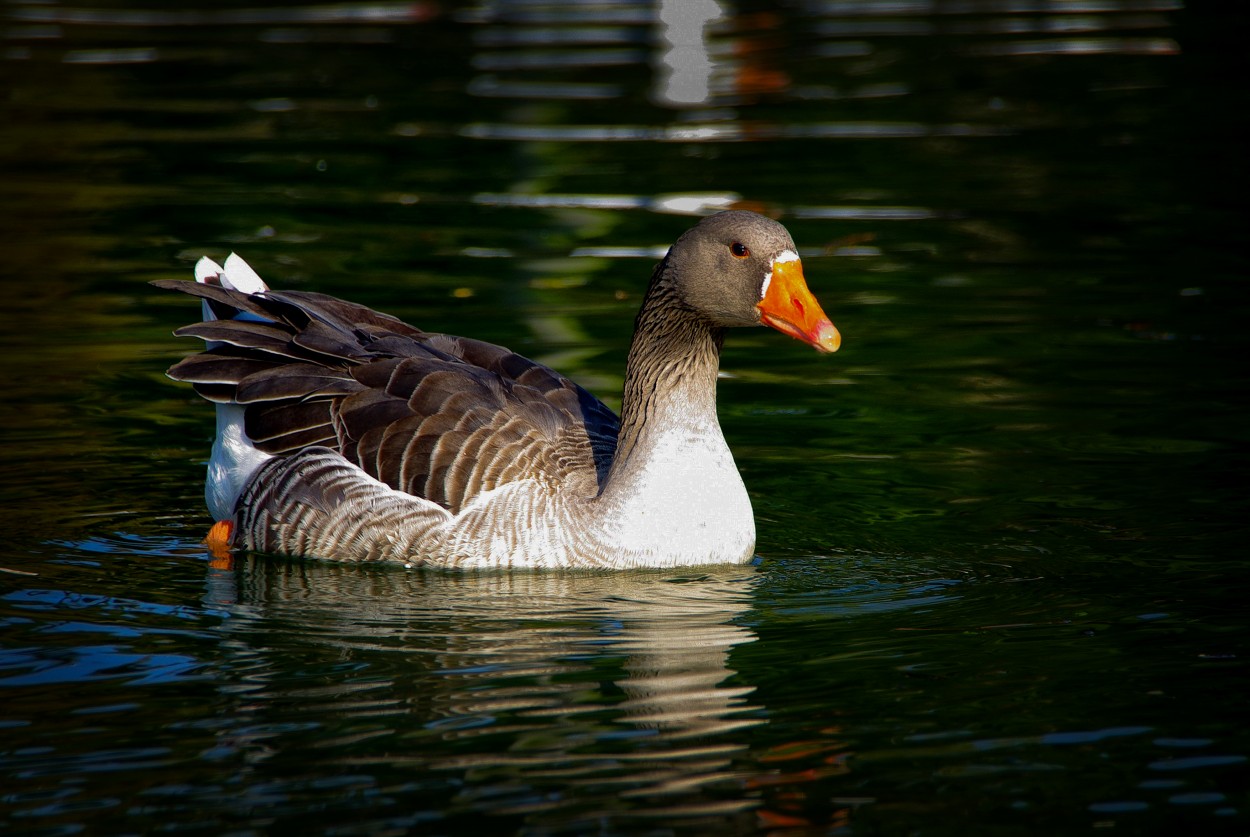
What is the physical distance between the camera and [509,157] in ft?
69.3

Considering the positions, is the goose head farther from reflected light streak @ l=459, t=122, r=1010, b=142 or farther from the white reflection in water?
the white reflection in water

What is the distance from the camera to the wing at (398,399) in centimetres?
920

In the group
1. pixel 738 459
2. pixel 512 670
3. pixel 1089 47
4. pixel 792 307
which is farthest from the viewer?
pixel 1089 47

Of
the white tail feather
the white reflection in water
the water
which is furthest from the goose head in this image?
the white reflection in water

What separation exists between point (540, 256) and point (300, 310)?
6.91m

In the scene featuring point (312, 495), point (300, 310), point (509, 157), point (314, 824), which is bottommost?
point (314, 824)

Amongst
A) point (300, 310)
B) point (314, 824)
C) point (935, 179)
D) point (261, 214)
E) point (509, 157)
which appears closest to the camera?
point (314, 824)

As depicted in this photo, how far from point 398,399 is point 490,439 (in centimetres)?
57

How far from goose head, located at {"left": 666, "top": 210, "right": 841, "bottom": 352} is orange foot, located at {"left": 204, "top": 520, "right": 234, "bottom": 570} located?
110 inches

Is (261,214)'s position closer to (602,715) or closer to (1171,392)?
(1171,392)

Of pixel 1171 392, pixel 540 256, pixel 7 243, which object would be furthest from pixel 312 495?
pixel 7 243

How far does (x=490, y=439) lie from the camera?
9219mm

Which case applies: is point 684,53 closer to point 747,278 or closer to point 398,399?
point 398,399

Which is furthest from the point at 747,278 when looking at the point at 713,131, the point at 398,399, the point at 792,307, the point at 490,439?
the point at 713,131
